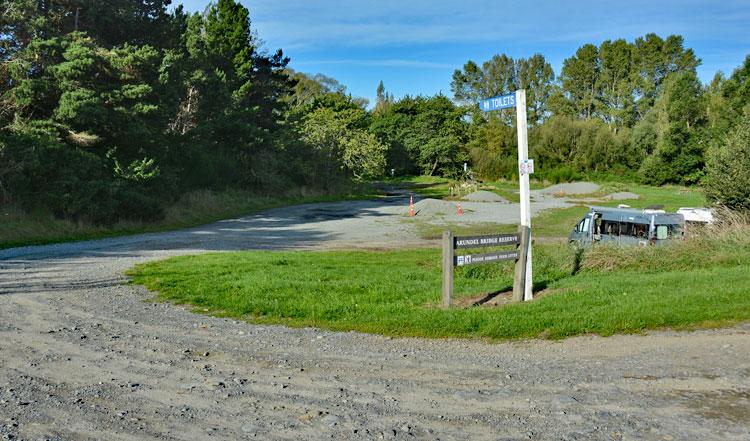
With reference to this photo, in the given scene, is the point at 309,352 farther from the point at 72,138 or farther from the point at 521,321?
the point at 72,138

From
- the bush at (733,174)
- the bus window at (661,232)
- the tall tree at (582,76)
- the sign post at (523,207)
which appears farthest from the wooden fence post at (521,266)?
the tall tree at (582,76)

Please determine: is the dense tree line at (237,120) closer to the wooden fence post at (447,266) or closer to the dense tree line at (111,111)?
the dense tree line at (111,111)

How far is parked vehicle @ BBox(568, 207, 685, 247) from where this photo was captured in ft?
63.9

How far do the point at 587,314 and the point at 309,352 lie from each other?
13.8 feet

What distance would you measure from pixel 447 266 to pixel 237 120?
4238 cm

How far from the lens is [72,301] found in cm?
1103

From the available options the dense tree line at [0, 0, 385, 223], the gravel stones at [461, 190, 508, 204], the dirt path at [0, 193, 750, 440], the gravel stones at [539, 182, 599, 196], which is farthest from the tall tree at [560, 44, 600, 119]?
the dirt path at [0, 193, 750, 440]

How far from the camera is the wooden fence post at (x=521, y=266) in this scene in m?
11.0

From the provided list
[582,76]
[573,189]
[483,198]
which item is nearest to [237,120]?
[483,198]

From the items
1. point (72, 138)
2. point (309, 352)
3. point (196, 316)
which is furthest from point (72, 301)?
point (72, 138)

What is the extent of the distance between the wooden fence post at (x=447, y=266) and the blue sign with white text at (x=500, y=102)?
101 inches

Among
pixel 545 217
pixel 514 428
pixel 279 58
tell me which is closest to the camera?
pixel 514 428

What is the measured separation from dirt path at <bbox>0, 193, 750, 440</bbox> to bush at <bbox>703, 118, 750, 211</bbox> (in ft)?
39.0

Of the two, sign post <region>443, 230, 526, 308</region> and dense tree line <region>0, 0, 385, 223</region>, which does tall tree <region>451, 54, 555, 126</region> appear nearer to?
dense tree line <region>0, 0, 385, 223</region>
